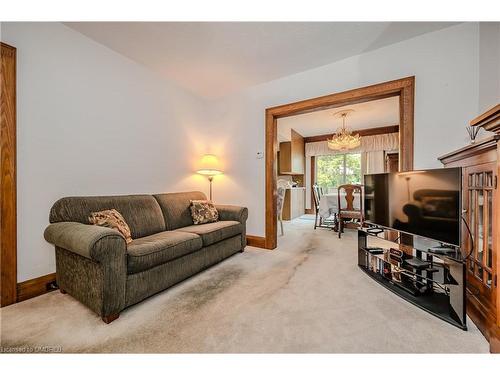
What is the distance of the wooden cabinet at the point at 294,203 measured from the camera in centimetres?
586

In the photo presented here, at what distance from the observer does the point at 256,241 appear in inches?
128

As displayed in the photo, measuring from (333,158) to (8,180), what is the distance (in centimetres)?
718

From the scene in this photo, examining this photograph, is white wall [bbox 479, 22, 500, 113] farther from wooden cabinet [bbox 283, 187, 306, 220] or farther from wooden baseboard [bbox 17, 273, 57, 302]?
wooden cabinet [bbox 283, 187, 306, 220]

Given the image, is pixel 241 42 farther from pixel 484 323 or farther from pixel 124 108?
pixel 484 323

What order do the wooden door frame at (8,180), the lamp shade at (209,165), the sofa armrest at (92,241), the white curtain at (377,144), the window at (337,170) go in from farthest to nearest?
the window at (337,170)
the white curtain at (377,144)
the lamp shade at (209,165)
the wooden door frame at (8,180)
the sofa armrest at (92,241)

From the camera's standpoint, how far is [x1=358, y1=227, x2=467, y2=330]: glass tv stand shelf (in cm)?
138

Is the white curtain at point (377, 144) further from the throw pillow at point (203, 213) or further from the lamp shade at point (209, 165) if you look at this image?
the throw pillow at point (203, 213)

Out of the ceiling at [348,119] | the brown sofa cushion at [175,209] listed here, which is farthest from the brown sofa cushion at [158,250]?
the ceiling at [348,119]

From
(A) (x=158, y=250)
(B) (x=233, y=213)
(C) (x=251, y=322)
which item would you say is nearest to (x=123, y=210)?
(A) (x=158, y=250)

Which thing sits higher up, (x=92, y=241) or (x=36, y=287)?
(x=92, y=241)

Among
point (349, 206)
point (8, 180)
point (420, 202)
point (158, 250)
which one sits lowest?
point (158, 250)

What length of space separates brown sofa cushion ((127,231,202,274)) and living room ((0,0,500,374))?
0.05 feet

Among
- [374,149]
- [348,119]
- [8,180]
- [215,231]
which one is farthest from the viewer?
[374,149]
